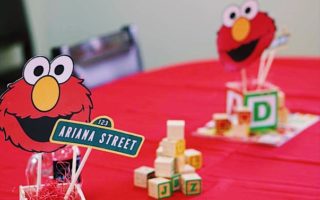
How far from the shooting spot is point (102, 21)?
3.69 metres

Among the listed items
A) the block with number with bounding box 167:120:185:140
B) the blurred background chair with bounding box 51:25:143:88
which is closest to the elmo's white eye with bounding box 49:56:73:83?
the block with number with bounding box 167:120:185:140

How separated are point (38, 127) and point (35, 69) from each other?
112 millimetres

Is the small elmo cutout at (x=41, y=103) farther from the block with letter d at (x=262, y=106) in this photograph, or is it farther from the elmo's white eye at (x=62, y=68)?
the block with letter d at (x=262, y=106)

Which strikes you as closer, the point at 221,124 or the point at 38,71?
the point at 38,71

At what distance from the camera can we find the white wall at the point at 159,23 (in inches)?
130

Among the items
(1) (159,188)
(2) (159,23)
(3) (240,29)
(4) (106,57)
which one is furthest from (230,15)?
(2) (159,23)

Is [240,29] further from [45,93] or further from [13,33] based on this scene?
[13,33]

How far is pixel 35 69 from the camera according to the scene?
113cm

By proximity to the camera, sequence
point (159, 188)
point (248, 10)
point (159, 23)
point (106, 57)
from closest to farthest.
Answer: point (159, 188) < point (248, 10) < point (106, 57) < point (159, 23)

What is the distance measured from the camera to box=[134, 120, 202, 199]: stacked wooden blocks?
4.20 ft

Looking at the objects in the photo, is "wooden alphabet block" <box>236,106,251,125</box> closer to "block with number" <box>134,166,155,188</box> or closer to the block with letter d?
the block with letter d

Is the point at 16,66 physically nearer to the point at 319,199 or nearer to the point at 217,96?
the point at 217,96

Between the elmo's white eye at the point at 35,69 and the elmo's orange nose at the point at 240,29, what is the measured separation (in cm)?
68

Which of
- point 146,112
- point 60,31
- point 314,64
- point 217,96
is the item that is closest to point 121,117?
point 146,112
